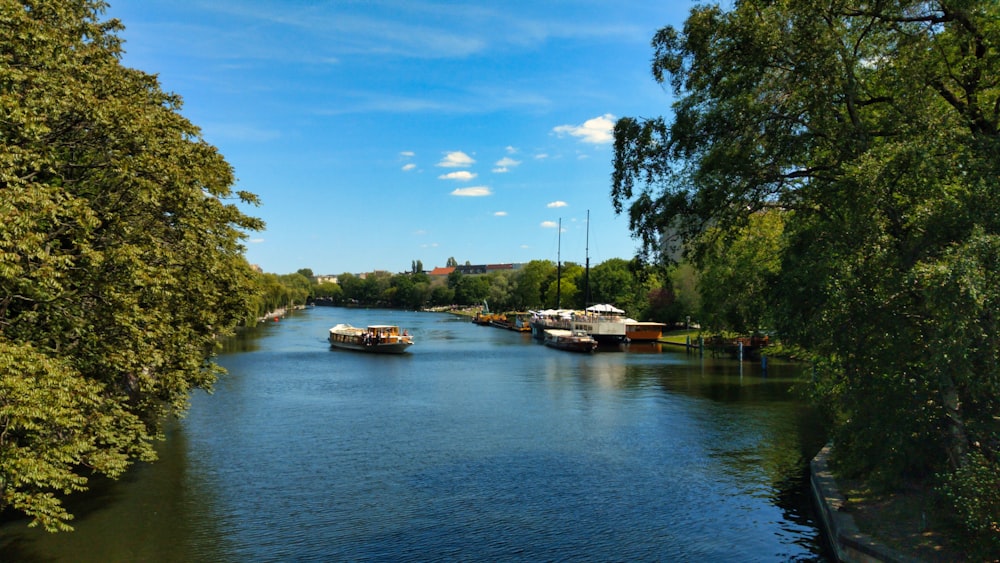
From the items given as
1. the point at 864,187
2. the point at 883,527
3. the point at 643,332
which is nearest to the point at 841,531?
the point at 883,527

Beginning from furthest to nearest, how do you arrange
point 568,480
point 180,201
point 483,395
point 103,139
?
point 483,395 < point 568,480 < point 180,201 < point 103,139

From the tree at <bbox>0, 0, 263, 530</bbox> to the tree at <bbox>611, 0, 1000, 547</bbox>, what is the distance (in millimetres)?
11130

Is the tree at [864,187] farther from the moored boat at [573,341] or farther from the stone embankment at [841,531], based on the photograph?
the moored boat at [573,341]

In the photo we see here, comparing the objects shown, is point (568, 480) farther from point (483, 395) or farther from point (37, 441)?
point (483, 395)

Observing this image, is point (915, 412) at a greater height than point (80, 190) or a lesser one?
lesser

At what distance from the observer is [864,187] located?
39.5 feet

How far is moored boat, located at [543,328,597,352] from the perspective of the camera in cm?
7247

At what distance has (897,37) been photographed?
14844 millimetres

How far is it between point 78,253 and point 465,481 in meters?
12.6

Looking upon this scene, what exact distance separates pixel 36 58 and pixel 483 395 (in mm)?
30708

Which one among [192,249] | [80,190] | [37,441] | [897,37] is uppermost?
[897,37]

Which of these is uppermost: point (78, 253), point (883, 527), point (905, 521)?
point (78, 253)

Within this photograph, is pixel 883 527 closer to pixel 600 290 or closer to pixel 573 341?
pixel 573 341

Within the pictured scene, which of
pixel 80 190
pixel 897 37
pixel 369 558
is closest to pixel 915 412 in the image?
pixel 897 37
